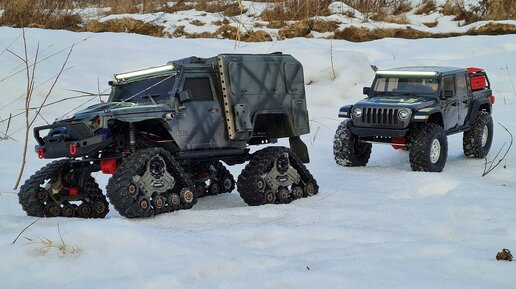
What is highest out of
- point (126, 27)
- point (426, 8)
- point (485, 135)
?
point (126, 27)

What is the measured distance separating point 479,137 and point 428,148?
73.2 inches

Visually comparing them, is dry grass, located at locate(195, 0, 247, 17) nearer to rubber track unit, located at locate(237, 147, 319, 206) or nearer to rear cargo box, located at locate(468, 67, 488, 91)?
rear cargo box, located at locate(468, 67, 488, 91)

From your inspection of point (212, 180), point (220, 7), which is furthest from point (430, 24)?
point (212, 180)

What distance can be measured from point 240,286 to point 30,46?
1100 cm

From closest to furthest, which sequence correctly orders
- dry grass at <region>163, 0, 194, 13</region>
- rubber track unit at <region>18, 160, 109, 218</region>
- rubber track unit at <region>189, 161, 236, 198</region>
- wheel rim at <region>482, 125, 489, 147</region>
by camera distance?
rubber track unit at <region>18, 160, 109, 218</region>, rubber track unit at <region>189, 161, 236, 198</region>, wheel rim at <region>482, 125, 489, 147</region>, dry grass at <region>163, 0, 194, 13</region>

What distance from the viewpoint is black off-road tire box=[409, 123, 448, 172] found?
9742mm

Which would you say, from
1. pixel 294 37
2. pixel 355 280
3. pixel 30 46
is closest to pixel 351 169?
pixel 355 280

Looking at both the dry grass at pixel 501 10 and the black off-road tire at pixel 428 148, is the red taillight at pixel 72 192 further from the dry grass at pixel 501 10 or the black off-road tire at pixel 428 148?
the dry grass at pixel 501 10

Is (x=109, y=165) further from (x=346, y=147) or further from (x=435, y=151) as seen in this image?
(x=435, y=151)

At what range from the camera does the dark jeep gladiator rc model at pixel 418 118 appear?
9.88m

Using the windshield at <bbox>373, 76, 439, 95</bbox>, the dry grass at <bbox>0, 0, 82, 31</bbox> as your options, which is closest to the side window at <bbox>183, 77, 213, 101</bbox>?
the windshield at <bbox>373, 76, 439, 95</bbox>

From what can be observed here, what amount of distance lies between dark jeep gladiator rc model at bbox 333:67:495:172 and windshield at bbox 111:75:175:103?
4102 mm

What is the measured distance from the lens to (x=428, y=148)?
32.0 feet

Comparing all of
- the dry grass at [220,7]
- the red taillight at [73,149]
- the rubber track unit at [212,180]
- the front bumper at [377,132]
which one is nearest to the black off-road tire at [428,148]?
the front bumper at [377,132]
